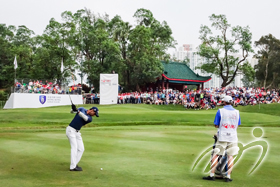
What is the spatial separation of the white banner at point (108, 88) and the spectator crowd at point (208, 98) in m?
3.27

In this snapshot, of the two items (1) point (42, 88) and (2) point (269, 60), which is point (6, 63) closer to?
(1) point (42, 88)

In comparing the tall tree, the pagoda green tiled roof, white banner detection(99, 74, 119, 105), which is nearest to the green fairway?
white banner detection(99, 74, 119, 105)

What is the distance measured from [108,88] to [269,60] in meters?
45.5

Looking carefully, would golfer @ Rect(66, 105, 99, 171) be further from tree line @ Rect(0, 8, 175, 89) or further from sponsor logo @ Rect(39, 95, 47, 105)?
tree line @ Rect(0, 8, 175, 89)

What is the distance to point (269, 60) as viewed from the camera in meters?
77.0

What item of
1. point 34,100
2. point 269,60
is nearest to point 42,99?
point 34,100

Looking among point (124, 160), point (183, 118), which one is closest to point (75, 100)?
point (183, 118)

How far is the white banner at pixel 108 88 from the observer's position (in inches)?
1835

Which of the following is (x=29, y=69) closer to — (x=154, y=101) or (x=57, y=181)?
(x=154, y=101)

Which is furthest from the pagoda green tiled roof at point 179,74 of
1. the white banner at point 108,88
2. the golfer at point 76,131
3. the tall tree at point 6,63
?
the golfer at point 76,131

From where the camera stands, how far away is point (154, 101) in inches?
1981

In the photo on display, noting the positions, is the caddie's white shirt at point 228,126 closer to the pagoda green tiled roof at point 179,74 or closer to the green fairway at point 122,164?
the green fairway at point 122,164

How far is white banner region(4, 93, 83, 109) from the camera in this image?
45.2m

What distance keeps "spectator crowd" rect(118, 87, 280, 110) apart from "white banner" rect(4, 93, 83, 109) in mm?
8743
